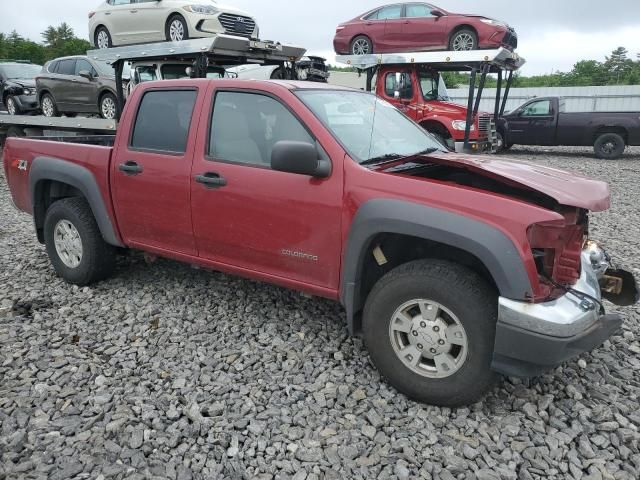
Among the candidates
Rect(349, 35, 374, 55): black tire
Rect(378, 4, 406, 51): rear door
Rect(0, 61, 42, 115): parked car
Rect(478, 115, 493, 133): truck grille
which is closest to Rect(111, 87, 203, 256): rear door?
Rect(378, 4, 406, 51): rear door

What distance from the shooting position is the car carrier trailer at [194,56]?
841cm

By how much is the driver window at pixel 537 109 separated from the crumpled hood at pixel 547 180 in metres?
13.3

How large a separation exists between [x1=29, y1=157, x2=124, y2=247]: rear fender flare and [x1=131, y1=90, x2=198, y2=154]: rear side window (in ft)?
1.81

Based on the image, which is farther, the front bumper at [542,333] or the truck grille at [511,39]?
the truck grille at [511,39]

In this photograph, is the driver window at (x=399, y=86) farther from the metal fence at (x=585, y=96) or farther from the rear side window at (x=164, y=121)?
the metal fence at (x=585, y=96)

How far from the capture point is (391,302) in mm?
2922

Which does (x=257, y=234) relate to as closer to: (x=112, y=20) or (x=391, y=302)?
(x=391, y=302)

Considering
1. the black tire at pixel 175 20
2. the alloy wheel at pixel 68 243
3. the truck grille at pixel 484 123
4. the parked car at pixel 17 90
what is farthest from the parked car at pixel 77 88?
the truck grille at pixel 484 123

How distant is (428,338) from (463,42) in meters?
10.5

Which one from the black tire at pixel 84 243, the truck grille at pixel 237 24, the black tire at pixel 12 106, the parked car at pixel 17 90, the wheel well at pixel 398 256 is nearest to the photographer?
the wheel well at pixel 398 256

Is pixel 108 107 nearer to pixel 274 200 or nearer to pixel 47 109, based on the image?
pixel 47 109

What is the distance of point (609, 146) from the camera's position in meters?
14.5

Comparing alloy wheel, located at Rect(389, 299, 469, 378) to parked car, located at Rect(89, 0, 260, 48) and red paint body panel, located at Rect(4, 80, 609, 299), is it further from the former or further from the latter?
parked car, located at Rect(89, 0, 260, 48)

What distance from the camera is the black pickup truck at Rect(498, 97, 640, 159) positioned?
14.3 metres
